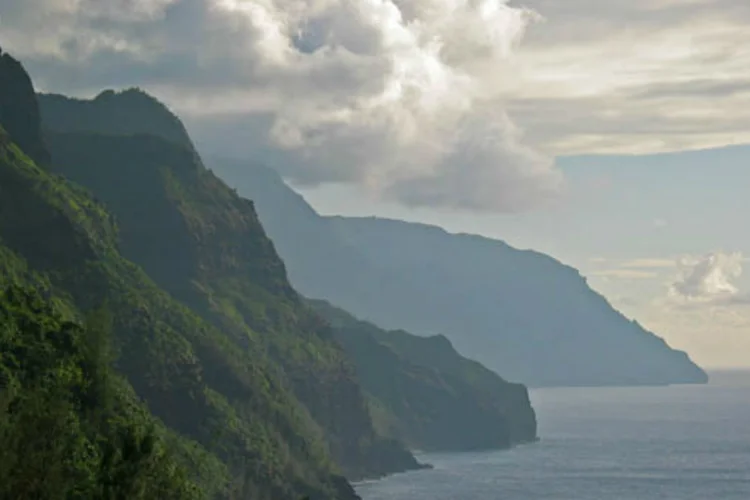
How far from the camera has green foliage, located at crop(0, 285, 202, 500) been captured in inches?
3536

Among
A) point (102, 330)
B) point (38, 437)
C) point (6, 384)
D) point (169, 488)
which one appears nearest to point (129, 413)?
point (102, 330)

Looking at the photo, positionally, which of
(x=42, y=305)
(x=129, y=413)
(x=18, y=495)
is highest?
(x=42, y=305)

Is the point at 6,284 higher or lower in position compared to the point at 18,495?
higher

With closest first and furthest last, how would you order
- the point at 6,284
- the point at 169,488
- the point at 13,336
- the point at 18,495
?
the point at 18,495 < the point at 169,488 < the point at 13,336 < the point at 6,284

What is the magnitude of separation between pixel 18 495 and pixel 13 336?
260ft

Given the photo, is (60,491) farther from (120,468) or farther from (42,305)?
(42,305)

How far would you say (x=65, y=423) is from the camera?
10056cm

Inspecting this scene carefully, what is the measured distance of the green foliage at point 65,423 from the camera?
89.8 m

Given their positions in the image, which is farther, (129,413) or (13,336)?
(129,413)

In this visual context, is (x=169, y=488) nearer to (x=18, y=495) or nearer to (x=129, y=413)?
(x=18, y=495)

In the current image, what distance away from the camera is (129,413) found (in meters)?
176

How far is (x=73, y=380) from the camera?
6225 inches

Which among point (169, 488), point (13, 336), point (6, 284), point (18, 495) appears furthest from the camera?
point (6, 284)

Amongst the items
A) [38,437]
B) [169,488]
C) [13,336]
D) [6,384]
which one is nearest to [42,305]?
[13,336]
